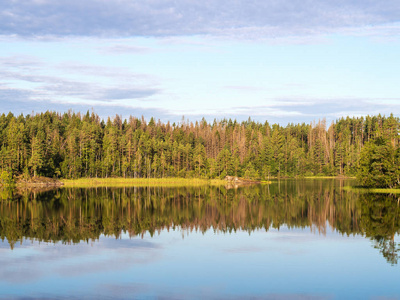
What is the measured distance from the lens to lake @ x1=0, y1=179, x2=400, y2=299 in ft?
75.1

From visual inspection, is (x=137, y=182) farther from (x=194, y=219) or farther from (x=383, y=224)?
(x=383, y=224)

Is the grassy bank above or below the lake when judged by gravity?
above

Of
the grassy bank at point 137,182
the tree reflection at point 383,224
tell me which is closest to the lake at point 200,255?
the tree reflection at point 383,224

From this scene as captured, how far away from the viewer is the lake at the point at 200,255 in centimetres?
2289

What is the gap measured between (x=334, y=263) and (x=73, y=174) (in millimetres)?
124982

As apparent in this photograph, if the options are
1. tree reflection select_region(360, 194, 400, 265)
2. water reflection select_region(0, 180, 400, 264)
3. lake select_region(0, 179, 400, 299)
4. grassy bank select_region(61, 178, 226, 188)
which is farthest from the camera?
grassy bank select_region(61, 178, 226, 188)

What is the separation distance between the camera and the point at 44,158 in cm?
13462

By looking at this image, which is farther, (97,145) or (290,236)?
(97,145)

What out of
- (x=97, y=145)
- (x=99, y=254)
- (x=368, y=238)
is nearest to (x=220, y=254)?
(x=99, y=254)

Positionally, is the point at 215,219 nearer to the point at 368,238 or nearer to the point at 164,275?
the point at 368,238

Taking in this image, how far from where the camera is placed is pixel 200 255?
3161 cm

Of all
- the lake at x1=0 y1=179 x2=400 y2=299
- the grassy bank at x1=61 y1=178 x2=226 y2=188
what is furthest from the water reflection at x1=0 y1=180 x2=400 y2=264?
the grassy bank at x1=61 y1=178 x2=226 y2=188

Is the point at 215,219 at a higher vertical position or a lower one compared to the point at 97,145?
lower

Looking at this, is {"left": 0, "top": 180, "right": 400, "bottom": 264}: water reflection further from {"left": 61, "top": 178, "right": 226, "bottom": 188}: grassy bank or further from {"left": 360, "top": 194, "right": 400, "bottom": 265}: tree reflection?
{"left": 61, "top": 178, "right": 226, "bottom": 188}: grassy bank
